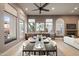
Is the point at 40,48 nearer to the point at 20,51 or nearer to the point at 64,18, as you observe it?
the point at 20,51

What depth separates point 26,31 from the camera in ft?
11.5

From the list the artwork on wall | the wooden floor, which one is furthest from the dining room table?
the artwork on wall

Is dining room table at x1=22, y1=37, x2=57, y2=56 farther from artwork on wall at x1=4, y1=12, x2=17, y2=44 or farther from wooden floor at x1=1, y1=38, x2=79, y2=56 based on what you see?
artwork on wall at x1=4, y1=12, x2=17, y2=44

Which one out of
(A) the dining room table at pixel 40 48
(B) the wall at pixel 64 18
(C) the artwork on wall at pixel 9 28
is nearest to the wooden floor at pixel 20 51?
(A) the dining room table at pixel 40 48

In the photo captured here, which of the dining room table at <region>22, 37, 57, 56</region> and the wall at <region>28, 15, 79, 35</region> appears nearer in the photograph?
the dining room table at <region>22, 37, 57, 56</region>

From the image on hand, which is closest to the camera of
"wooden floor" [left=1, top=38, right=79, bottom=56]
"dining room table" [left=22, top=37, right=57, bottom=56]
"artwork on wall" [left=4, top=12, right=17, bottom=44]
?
"wooden floor" [left=1, top=38, right=79, bottom=56]

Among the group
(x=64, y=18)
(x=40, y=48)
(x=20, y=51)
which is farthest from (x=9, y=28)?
(x=64, y=18)

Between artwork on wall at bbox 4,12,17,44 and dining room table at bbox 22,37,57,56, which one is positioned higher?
artwork on wall at bbox 4,12,17,44

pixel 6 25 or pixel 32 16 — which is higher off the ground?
pixel 32 16

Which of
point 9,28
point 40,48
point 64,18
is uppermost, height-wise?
point 64,18

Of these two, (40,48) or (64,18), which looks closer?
(40,48)

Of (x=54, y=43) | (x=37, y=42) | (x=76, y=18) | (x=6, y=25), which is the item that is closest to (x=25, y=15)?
(x=6, y=25)

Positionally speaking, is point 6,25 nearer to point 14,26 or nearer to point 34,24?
point 14,26

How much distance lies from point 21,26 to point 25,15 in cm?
39
